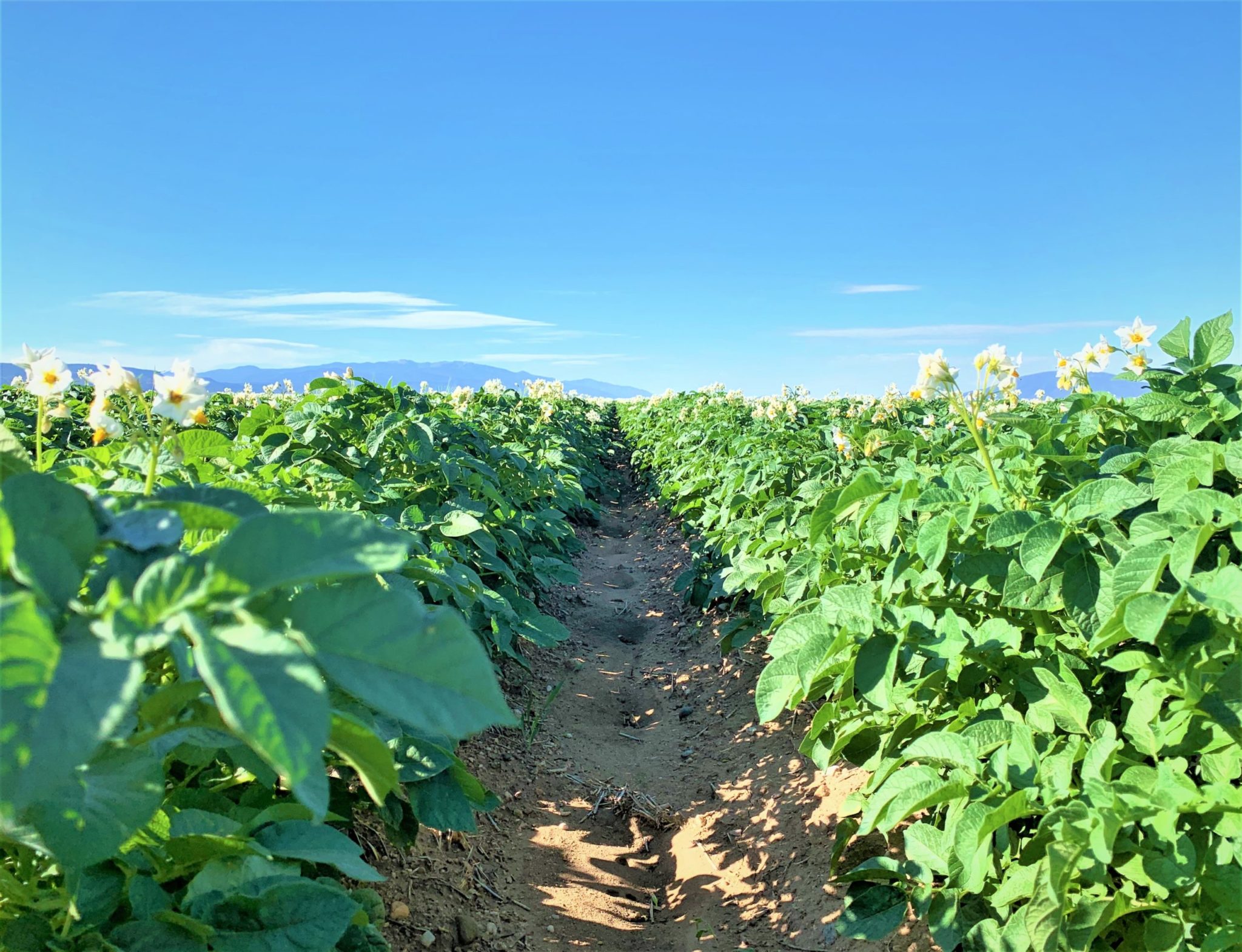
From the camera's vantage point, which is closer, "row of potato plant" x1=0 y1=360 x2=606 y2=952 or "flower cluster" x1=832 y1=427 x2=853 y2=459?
"row of potato plant" x1=0 y1=360 x2=606 y2=952

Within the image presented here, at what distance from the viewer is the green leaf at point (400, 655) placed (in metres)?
0.79

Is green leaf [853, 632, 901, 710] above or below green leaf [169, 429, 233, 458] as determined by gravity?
below

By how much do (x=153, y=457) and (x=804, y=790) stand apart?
8.64 feet

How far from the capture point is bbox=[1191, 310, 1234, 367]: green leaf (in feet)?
7.30

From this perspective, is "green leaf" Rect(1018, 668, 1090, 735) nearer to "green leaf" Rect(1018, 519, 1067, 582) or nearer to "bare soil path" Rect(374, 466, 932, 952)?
"green leaf" Rect(1018, 519, 1067, 582)

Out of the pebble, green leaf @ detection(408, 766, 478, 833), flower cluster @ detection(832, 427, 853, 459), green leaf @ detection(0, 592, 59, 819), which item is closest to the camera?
green leaf @ detection(0, 592, 59, 819)

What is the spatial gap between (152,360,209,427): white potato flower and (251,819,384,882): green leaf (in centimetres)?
79

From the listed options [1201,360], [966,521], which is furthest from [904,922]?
[1201,360]

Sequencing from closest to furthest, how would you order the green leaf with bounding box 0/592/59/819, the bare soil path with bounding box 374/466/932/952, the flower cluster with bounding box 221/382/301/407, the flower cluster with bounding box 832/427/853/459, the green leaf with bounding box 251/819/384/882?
the green leaf with bounding box 0/592/59/819 → the green leaf with bounding box 251/819/384/882 → the bare soil path with bounding box 374/466/932/952 → the flower cluster with bounding box 832/427/853/459 → the flower cluster with bounding box 221/382/301/407

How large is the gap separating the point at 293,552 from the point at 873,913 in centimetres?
181

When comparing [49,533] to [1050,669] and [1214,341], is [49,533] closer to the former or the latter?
[1050,669]

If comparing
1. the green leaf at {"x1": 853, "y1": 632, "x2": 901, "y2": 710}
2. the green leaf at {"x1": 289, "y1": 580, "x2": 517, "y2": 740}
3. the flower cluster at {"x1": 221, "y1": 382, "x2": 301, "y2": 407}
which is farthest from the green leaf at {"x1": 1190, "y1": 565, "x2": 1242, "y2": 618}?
the flower cluster at {"x1": 221, "y1": 382, "x2": 301, "y2": 407}

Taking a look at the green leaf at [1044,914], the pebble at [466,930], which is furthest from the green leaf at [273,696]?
the pebble at [466,930]

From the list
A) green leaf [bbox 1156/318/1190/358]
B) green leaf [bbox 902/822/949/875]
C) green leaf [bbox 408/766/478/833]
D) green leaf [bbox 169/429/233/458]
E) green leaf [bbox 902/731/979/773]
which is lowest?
green leaf [bbox 902/822/949/875]
